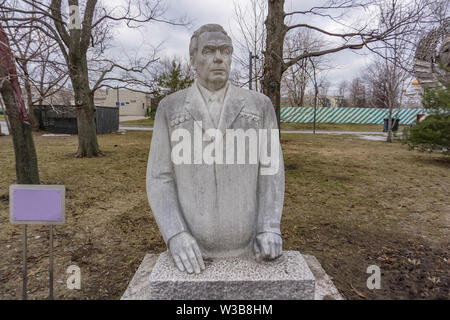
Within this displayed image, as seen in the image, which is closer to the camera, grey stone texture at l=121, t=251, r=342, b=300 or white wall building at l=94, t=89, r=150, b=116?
grey stone texture at l=121, t=251, r=342, b=300

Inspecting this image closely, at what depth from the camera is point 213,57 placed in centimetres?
205

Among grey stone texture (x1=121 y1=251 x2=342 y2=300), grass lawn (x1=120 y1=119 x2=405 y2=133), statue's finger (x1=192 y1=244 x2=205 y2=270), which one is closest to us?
grey stone texture (x1=121 y1=251 x2=342 y2=300)

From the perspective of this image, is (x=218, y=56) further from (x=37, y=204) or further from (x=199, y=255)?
(x=37, y=204)

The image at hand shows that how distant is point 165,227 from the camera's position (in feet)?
6.79

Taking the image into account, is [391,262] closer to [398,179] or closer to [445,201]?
[445,201]

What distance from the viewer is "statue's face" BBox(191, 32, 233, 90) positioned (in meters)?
2.03

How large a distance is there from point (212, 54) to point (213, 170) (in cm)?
81

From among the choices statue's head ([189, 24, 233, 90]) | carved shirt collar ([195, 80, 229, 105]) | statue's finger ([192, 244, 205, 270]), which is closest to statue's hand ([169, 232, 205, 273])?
statue's finger ([192, 244, 205, 270])

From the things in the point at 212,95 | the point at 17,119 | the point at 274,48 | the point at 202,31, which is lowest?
the point at 17,119

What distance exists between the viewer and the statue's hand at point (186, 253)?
1952mm

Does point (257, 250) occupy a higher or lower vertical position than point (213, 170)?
lower

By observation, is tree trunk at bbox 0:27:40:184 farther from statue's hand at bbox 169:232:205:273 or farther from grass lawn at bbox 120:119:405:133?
grass lawn at bbox 120:119:405:133

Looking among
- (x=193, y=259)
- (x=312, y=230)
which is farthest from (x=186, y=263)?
(x=312, y=230)

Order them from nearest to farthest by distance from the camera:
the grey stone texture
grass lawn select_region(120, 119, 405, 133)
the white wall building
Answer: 1. the grey stone texture
2. grass lawn select_region(120, 119, 405, 133)
3. the white wall building
